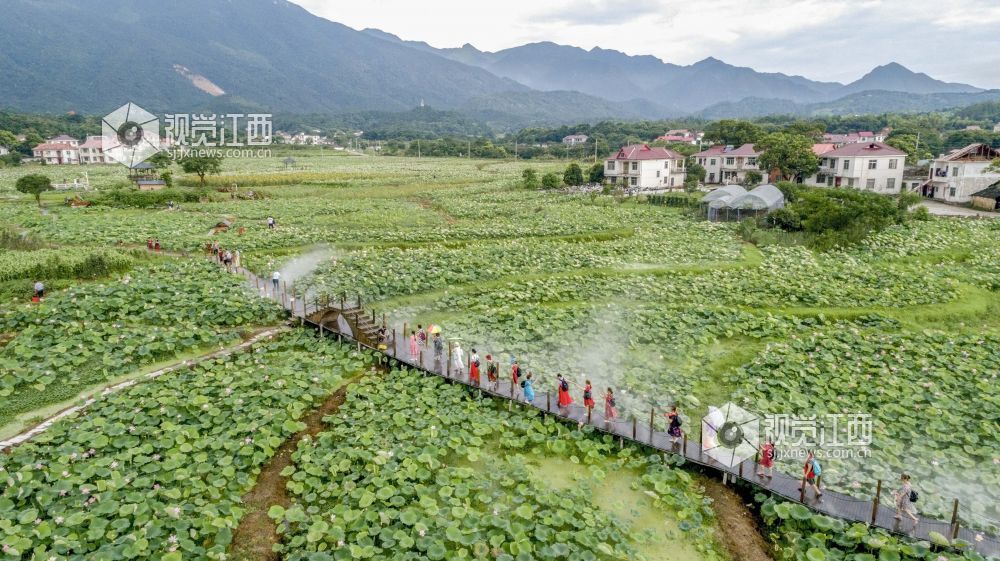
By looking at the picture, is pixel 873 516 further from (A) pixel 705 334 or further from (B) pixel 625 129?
(B) pixel 625 129

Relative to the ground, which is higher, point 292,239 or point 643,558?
point 292,239

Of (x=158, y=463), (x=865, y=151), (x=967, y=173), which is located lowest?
(x=158, y=463)

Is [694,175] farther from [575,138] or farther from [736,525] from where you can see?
[575,138]

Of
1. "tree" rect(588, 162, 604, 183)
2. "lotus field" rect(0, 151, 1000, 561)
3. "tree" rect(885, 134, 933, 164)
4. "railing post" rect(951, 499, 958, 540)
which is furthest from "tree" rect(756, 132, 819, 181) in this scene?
"railing post" rect(951, 499, 958, 540)

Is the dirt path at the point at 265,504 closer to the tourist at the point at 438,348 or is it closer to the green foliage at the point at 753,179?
the tourist at the point at 438,348

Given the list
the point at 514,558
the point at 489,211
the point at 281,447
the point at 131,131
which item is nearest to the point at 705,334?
the point at 514,558

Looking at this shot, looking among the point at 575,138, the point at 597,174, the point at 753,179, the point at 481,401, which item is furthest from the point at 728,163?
the point at 575,138
